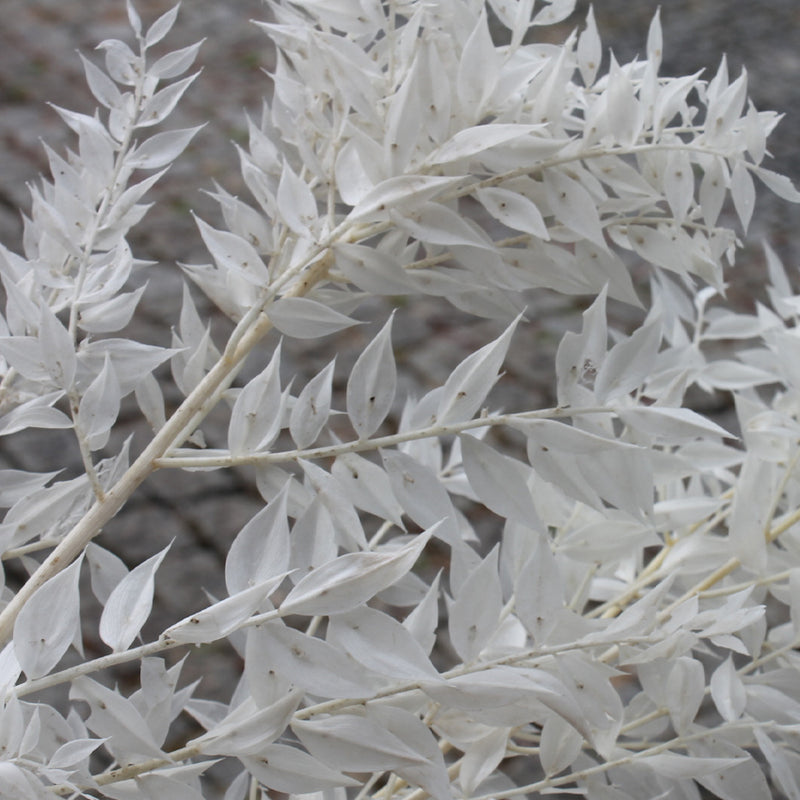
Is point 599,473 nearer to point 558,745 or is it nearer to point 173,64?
point 558,745

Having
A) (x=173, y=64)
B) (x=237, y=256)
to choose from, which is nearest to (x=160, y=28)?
(x=173, y=64)

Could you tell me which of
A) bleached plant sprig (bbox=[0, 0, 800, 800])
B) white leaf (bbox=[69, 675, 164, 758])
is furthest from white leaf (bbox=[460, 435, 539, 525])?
white leaf (bbox=[69, 675, 164, 758])

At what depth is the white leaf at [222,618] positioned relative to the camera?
8.6 inches

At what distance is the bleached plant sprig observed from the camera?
23 cm

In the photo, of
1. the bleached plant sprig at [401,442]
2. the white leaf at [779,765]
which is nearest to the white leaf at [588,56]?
the bleached plant sprig at [401,442]

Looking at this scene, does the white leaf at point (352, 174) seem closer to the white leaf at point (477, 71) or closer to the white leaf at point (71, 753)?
the white leaf at point (477, 71)

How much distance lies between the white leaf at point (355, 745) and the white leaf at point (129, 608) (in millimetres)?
45

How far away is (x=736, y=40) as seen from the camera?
7.66ft

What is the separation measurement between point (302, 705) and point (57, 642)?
0.11 metres

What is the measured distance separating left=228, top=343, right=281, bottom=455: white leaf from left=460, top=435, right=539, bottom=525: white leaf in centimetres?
5

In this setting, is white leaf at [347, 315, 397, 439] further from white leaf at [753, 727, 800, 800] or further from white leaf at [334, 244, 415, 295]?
white leaf at [753, 727, 800, 800]

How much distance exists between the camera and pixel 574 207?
269 mm

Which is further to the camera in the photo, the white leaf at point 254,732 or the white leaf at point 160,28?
the white leaf at point 160,28

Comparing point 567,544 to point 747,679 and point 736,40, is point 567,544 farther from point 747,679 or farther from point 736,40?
point 736,40
